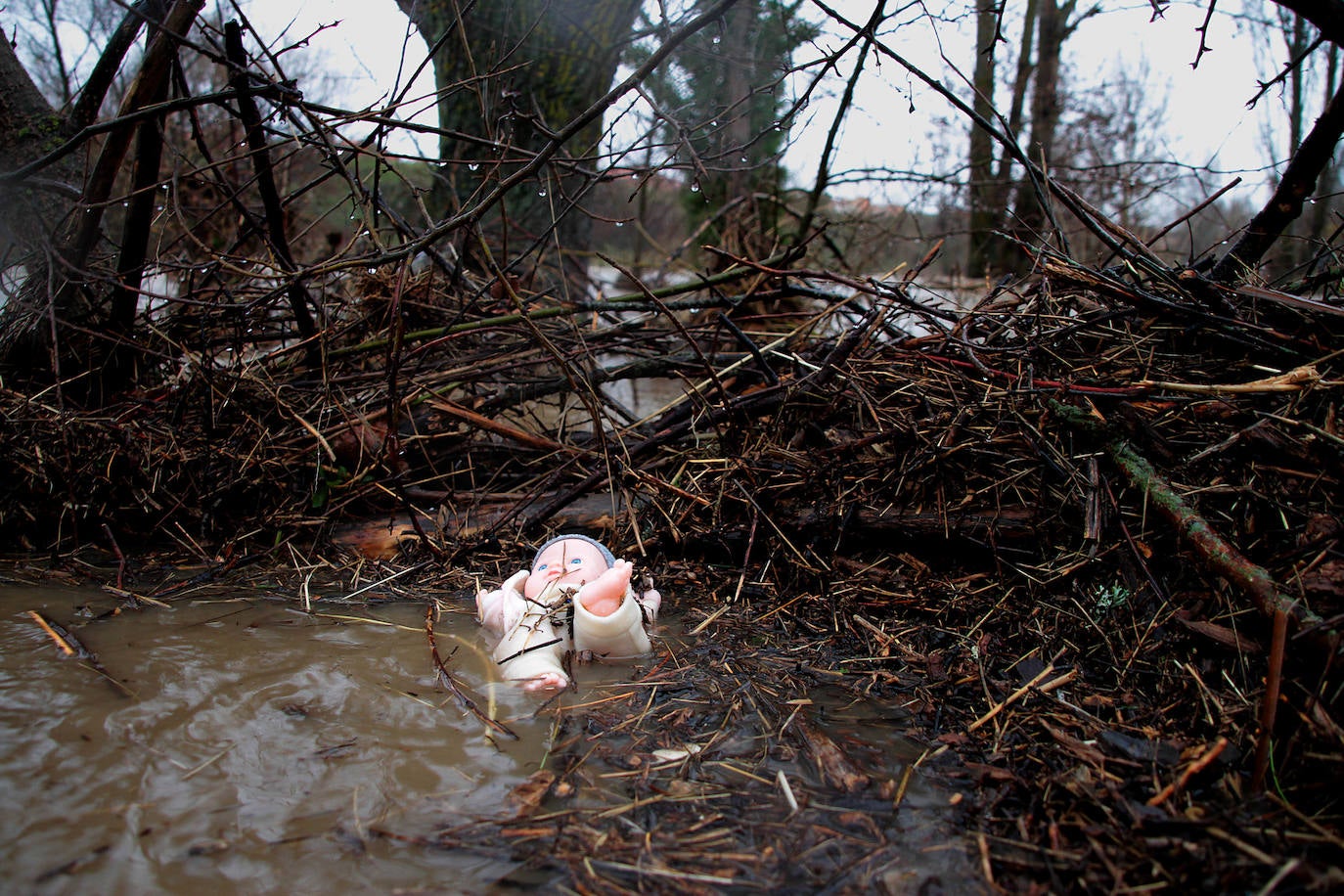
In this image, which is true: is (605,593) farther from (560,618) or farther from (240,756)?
(240,756)

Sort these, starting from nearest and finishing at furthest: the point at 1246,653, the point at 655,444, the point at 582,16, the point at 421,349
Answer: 1. the point at 1246,653
2. the point at 655,444
3. the point at 421,349
4. the point at 582,16

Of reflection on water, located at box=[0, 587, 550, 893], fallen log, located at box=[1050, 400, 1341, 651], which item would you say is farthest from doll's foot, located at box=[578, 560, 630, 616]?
fallen log, located at box=[1050, 400, 1341, 651]

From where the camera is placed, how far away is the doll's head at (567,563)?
290 cm

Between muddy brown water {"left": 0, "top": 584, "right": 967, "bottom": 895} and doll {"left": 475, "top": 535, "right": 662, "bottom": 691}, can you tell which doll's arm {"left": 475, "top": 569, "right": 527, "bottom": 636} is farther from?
muddy brown water {"left": 0, "top": 584, "right": 967, "bottom": 895}

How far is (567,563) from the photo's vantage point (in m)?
2.96

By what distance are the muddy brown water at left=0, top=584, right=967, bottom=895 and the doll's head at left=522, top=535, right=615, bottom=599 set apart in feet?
1.01

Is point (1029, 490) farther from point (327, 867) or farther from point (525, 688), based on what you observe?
point (327, 867)

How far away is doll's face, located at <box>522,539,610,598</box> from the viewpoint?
114 inches

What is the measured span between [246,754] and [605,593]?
1.12 m

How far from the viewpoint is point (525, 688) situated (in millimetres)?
2508

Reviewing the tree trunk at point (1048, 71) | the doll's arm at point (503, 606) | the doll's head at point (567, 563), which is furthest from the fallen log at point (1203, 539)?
the tree trunk at point (1048, 71)

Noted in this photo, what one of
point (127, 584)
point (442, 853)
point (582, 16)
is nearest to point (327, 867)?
point (442, 853)

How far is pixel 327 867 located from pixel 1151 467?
266 centimetres

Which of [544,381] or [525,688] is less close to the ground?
[544,381]
